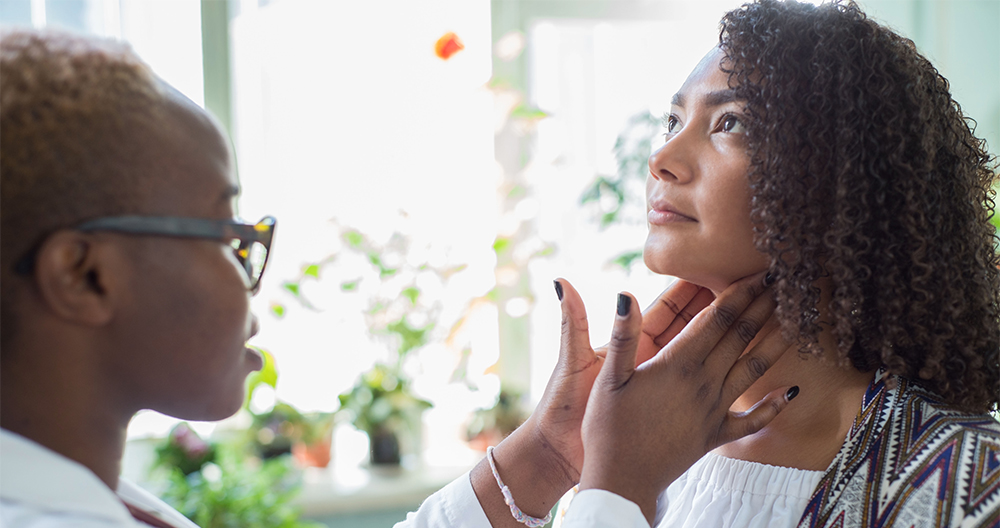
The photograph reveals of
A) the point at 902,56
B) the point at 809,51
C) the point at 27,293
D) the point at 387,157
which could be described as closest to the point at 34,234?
the point at 27,293

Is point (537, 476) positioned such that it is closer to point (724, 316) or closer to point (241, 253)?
point (724, 316)

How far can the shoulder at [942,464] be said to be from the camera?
80 cm

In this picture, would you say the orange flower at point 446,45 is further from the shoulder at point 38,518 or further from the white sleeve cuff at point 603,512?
the shoulder at point 38,518

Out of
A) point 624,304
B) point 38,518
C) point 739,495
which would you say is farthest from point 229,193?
point 739,495

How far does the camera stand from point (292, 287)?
2.57 metres

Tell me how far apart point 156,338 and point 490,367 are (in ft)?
7.49

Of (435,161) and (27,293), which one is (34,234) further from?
(435,161)

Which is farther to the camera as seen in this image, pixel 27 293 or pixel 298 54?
pixel 298 54

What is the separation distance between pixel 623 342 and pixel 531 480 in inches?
14.0

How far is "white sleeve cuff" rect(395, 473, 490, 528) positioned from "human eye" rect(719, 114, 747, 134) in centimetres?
63

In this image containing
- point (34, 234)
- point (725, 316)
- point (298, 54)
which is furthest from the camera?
point (298, 54)

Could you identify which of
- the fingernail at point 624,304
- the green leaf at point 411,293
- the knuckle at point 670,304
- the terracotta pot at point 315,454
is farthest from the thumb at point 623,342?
the terracotta pot at point 315,454

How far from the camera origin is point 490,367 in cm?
286

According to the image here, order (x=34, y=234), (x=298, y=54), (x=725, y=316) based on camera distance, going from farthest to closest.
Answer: (x=298, y=54)
(x=725, y=316)
(x=34, y=234)
